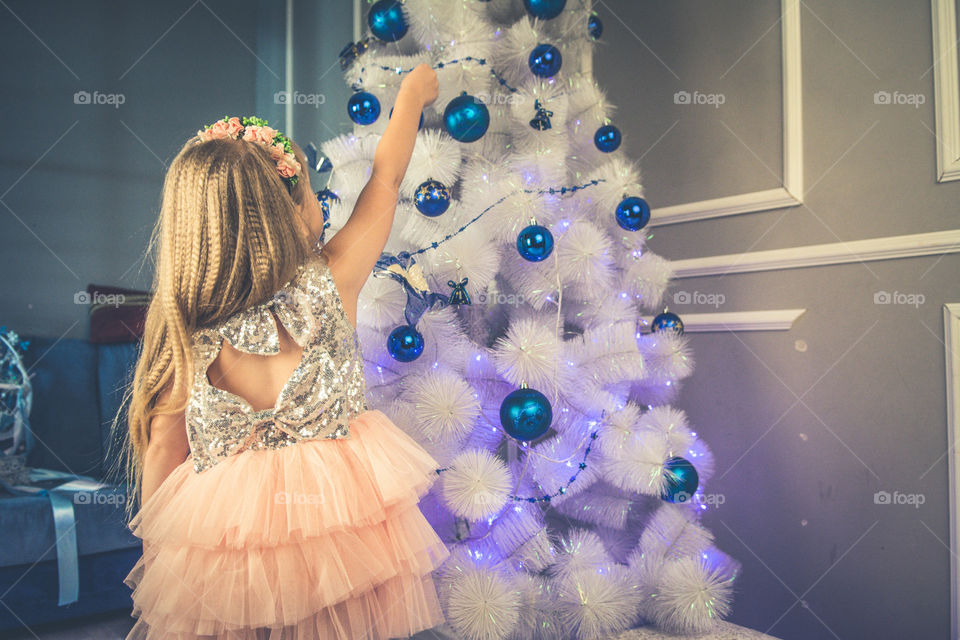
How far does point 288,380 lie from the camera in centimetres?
101

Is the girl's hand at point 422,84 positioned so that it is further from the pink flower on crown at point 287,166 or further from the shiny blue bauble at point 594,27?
the shiny blue bauble at point 594,27

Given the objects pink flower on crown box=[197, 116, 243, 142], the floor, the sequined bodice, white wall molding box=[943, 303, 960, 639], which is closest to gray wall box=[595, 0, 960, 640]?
white wall molding box=[943, 303, 960, 639]

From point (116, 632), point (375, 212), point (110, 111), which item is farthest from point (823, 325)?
point (110, 111)

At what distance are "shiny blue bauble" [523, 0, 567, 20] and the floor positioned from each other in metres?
1.49

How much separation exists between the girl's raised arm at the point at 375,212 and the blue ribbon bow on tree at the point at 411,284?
0.13 metres

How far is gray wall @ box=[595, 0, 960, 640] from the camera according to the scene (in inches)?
55.9

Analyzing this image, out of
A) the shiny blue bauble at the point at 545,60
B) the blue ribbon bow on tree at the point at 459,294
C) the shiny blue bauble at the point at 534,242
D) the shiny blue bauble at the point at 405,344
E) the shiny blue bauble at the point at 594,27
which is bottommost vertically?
the shiny blue bauble at the point at 405,344

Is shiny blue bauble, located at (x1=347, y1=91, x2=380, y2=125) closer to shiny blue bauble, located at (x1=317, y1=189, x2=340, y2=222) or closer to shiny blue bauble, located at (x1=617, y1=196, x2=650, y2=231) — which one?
shiny blue bauble, located at (x1=317, y1=189, x2=340, y2=222)

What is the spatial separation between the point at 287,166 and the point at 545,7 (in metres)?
0.79

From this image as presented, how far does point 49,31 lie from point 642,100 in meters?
2.44

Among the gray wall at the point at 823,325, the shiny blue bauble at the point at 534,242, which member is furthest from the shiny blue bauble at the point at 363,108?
the gray wall at the point at 823,325

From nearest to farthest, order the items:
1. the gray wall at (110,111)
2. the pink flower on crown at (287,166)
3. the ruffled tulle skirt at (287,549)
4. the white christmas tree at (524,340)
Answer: the ruffled tulle skirt at (287,549) < the pink flower on crown at (287,166) < the white christmas tree at (524,340) < the gray wall at (110,111)

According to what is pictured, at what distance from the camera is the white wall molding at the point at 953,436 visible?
135 centimetres

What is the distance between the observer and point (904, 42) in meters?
1.44
